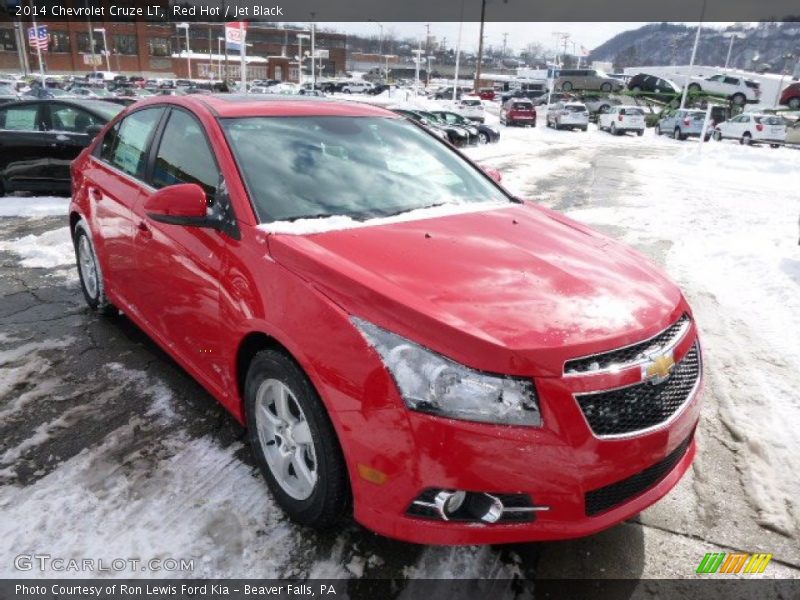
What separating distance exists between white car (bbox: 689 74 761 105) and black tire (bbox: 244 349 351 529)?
157ft

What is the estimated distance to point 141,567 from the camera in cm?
221

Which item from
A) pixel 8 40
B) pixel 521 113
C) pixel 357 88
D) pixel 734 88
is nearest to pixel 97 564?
pixel 521 113

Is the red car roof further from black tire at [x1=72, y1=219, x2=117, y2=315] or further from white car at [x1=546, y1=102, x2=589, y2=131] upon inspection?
white car at [x1=546, y1=102, x2=589, y2=131]

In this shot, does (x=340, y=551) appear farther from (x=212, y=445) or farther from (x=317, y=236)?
(x=317, y=236)

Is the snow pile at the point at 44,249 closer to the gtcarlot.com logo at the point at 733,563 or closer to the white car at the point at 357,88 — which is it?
the gtcarlot.com logo at the point at 733,563

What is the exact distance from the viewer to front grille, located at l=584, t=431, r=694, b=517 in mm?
1929

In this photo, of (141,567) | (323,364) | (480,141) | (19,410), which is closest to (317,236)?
(323,364)

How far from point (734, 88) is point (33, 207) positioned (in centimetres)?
4897

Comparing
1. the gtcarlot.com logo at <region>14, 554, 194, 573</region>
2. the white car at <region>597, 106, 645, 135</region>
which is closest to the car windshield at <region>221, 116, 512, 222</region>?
the gtcarlot.com logo at <region>14, 554, 194, 573</region>

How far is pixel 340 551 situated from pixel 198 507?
0.68 meters

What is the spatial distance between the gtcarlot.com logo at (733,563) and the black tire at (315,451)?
146 cm

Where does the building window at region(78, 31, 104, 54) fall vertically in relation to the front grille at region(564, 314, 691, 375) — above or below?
above

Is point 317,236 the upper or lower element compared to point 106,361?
upper

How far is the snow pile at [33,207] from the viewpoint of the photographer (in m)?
8.08
